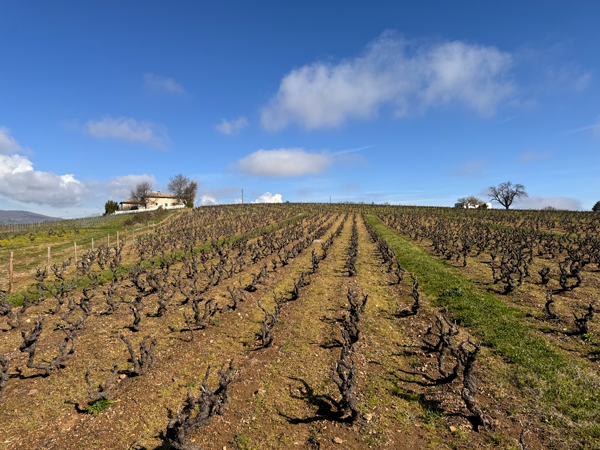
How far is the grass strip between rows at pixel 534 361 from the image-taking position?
236 inches

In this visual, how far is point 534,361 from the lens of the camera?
7.85 meters

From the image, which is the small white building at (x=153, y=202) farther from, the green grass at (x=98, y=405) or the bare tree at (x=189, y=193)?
the green grass at (x=98, y=405)

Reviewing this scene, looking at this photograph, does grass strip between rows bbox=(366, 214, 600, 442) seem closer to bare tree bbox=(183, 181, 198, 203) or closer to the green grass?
the green grass

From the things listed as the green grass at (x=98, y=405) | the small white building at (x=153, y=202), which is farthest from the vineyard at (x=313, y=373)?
the small white building at (x=153, y=202)

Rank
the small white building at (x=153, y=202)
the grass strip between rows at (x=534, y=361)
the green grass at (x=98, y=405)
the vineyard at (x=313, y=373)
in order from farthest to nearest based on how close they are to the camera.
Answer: the small white building at (x=153, y=202), the green grass at (x=98, y=405), the grass strip between rows at (x=534, y=361), the vineyard at (x=313, y=373)

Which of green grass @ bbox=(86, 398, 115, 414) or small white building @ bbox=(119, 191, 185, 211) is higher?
small white building @ bbox=(119, 191, 185, 211)

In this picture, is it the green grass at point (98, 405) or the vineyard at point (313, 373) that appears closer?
the vineyard at point (313, 373)

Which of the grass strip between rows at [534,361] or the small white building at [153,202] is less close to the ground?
the small white building at [153,202]

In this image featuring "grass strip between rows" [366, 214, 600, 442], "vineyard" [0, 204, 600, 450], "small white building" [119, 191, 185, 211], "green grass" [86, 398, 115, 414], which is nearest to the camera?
"vineyard" [0, 204, 600, 450]

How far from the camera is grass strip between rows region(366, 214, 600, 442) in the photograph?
598cm

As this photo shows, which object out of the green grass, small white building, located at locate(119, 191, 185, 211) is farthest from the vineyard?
small white building, located at locate(119, 191, 185, 211)

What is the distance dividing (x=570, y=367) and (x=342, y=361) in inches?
250

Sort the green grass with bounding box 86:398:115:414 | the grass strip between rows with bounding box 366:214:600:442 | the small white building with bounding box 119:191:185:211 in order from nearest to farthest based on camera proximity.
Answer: the grass strip between rows with bounding box 366:214:600:442
the green grass with bounding box 86:398:115:414
the small white building with bounding box 119:191:185:211

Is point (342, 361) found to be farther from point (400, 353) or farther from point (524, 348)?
point (524, 348)
